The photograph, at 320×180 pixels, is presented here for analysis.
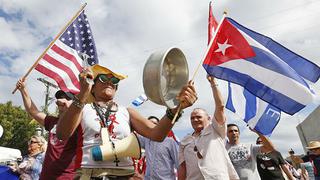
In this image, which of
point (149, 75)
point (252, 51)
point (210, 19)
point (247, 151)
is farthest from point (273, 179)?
point (149, 75)

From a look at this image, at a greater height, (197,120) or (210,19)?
(210,19)

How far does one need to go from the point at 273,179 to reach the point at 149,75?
5.26m

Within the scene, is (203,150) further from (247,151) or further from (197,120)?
(247,151)

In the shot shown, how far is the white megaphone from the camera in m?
2.61

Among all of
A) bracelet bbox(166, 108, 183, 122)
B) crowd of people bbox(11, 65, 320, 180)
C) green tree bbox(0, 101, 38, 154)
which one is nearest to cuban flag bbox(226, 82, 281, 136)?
crowd of people bbox(11, 65, 320, 180)

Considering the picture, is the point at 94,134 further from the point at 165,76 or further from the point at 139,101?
the point at 139,101

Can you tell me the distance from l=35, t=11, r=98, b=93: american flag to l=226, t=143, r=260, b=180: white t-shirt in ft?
8.98

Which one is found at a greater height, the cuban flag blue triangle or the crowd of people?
the cuban flag blue triangle

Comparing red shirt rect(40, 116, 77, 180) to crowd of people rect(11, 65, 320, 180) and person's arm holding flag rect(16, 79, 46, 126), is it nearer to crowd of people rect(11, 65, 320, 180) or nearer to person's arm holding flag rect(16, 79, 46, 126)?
crowd of people rect(11, 65, 320, 180)

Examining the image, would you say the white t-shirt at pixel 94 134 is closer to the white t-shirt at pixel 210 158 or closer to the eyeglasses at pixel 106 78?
the eyeglasses at pixel 106 78

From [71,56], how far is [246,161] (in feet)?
11.0

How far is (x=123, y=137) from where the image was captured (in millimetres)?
2869

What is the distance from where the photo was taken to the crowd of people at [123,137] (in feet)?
8.84

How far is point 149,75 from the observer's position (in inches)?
93.3
